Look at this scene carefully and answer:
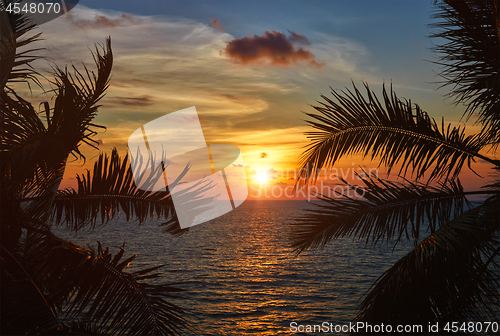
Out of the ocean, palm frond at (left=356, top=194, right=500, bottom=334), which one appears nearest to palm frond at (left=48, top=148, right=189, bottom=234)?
palm frond at (left=356, top=194, right=500, bottom=334)

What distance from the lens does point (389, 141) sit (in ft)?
15.2

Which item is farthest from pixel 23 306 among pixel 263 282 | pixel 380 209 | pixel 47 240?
pixel 263 282

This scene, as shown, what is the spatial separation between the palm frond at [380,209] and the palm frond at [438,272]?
0.43m

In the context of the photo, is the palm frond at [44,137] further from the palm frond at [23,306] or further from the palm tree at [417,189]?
the palm tree at [417,189]

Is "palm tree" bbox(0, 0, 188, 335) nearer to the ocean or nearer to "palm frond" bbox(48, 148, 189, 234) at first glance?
"palm frond" bbox(48, 148, 189, 234)

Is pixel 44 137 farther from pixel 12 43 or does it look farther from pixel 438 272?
pixel 438 272

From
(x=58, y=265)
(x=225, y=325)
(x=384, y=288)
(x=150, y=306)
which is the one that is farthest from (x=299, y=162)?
(x=225, y=325)

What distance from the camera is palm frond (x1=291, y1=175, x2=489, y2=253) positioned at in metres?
4.53

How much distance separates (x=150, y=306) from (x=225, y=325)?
61.9ft

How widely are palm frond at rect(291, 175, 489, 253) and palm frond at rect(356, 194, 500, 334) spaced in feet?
1.41

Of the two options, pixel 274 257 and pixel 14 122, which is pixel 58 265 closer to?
pixel 14 122

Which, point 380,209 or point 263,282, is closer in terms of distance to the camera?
point 380,209

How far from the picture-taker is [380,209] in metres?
4.55

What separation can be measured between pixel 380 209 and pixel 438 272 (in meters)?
0.99
